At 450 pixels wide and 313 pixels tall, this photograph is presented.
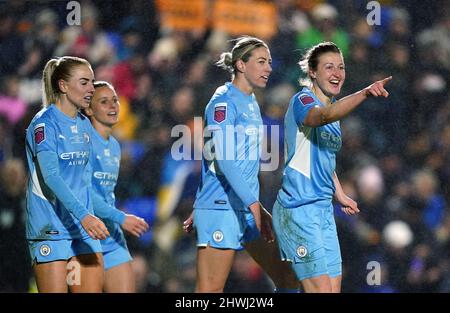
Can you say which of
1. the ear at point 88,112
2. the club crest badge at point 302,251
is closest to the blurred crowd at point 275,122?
the ear at point 88,112

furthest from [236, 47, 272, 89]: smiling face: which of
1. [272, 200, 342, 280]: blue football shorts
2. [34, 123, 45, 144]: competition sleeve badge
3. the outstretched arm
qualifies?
[34, 123, 45, 144]: competition sleeve badge

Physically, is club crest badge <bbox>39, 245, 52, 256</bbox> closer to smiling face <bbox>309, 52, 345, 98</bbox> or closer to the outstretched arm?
the outstretched arm

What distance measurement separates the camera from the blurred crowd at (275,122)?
19.8 ft

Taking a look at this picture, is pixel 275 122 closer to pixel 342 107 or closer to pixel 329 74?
pixel 329 74

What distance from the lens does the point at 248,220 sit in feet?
17.8

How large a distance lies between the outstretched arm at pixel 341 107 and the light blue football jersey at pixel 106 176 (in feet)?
4.15

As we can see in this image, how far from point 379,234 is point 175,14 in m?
1.80

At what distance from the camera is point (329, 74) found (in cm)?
515

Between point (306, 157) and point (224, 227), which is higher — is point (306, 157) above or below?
above

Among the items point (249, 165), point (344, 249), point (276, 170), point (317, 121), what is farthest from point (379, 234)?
point (317, 121)

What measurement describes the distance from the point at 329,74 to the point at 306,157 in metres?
0.45

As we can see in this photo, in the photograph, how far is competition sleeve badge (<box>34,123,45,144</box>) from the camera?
5084 mm
